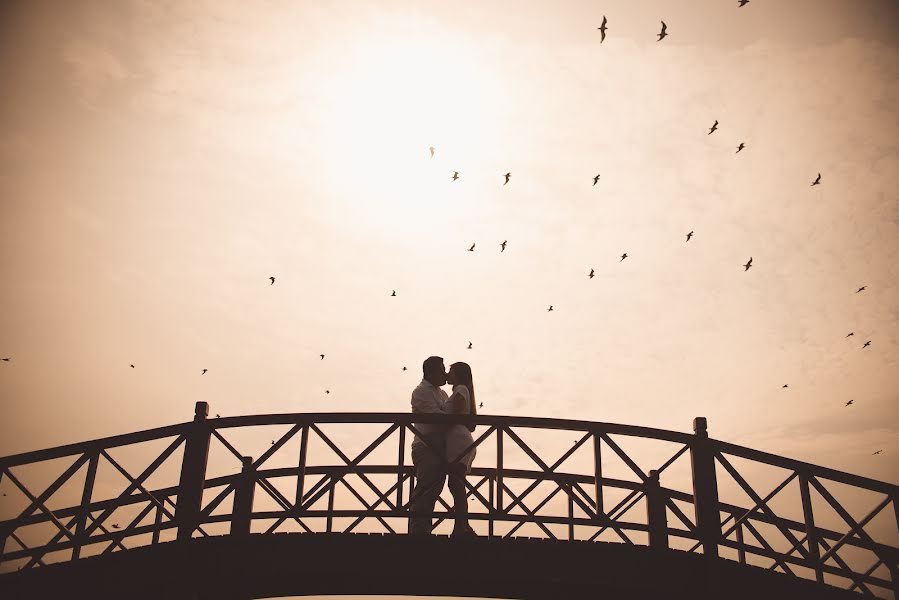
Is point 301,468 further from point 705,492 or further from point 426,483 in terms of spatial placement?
point 705,492

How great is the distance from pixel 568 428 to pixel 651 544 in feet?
5.47

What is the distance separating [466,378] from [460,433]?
64 cm

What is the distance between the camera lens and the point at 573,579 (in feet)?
21.7

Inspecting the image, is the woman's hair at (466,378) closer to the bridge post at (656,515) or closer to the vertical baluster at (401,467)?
the vertical baluster at (401,467)

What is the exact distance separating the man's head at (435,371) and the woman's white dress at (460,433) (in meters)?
0.21

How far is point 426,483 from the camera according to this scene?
261 inches

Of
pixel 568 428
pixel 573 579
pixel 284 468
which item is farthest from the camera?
pixel 284 468

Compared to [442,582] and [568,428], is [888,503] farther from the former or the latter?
[442,582]

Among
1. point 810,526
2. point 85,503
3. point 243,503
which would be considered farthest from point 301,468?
point 810,526

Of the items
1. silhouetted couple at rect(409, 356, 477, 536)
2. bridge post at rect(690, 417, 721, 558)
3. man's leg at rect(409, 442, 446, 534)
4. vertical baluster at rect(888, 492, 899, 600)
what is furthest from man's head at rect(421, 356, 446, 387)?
vertical baluster at rect(888, 492, 899, 600)

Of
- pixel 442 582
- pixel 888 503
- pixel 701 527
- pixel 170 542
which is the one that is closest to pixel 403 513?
pixel 442 582

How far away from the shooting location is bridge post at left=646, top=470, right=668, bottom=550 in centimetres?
682

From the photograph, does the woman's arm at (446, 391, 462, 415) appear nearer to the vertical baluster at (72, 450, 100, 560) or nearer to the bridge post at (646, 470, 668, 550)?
the bridge post at (646, 470, 668, 550)

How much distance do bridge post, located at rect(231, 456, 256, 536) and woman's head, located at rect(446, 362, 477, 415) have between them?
2684 mm
